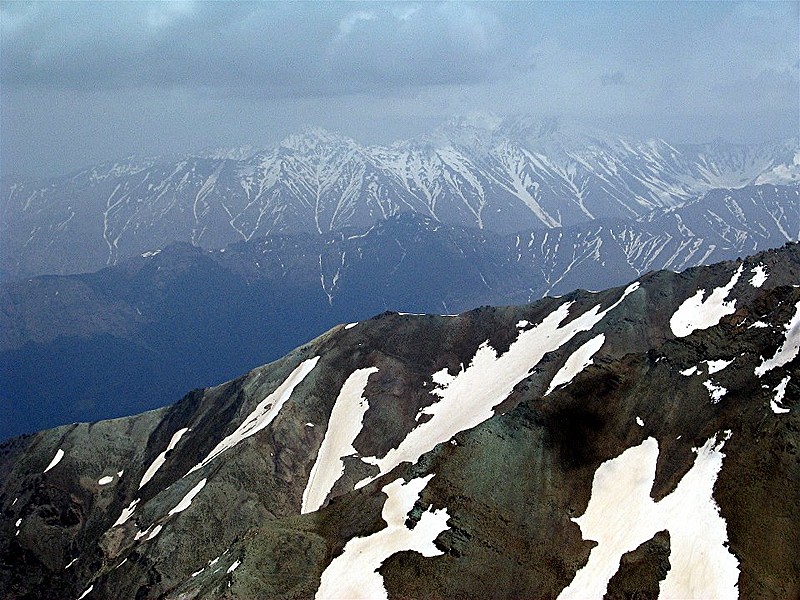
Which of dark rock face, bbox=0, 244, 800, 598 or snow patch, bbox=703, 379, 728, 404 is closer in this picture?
dark rock face, bbox=0, 244, 800, 598

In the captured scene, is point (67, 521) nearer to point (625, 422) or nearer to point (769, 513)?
point (625, 422)

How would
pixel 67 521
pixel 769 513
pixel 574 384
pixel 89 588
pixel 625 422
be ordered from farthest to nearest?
pixel 67 521 < pixel 89 588 < pixel 574 384 < pixel 625 422 < pixel 769 513

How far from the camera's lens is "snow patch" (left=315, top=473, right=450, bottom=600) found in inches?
2414

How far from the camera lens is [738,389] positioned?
75.1 meters

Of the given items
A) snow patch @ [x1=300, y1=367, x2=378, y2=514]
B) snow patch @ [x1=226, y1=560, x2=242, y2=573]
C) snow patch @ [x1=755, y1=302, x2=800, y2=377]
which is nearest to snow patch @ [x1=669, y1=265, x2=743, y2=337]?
snow patch @ [x1=755, y1=302, x2=800, y2=377]

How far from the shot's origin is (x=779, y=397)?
69.0 m

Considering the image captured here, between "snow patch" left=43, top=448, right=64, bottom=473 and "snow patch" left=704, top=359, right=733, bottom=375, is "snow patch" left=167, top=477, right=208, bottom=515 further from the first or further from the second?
"snow patch" left=704, top=359, right=733, bottom=375

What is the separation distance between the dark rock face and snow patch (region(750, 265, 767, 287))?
1.35ft

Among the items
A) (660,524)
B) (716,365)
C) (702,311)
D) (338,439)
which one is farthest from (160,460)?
(702,311)

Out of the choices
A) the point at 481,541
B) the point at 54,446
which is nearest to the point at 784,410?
the point at 481,541

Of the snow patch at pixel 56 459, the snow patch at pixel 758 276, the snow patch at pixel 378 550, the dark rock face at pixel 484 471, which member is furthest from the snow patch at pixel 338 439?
the snow patch at pixel 758 276

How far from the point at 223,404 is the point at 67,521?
40.7 m

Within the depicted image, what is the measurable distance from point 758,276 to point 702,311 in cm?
1336

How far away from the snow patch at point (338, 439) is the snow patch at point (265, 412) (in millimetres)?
11528
